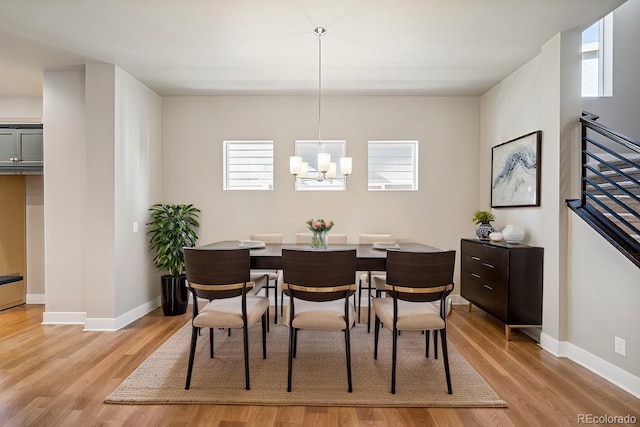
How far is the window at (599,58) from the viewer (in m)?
4.37

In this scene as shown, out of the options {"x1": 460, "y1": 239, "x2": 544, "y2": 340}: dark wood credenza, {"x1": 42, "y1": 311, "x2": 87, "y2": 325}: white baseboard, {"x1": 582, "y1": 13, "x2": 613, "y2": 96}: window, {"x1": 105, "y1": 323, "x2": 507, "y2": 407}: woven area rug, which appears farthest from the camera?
{"x1": 582, "y1": 13, "x2": 613, "y2": 96}: window

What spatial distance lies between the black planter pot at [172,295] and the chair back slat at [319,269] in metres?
2.34

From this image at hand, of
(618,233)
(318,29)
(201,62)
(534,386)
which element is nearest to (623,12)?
(618,233)

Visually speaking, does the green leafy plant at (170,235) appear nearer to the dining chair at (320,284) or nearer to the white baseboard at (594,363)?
the dining chair at (320,284)

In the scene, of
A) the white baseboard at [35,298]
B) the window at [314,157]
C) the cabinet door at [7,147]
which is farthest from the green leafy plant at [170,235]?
the white baseboard at [35,298]

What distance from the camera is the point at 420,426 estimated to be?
2.03 metres

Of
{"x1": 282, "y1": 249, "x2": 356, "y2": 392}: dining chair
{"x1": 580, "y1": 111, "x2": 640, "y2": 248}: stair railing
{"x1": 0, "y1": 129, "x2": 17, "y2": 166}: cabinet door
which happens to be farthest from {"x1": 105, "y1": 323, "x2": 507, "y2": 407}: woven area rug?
{"x1": 0, "y1": 129, "x2": 17, "y2": 166}: cabinet door

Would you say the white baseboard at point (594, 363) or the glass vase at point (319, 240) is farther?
the glass vase at point (319, 240)

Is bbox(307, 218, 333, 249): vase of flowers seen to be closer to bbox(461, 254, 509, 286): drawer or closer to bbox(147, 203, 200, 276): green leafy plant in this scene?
bbox(461, 254, 509, 286): drawer

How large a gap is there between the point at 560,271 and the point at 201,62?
13.1 ft

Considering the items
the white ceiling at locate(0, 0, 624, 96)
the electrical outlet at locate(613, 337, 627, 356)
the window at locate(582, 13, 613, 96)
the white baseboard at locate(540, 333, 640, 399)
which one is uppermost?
the window at locate(582, 13, 613, 96)

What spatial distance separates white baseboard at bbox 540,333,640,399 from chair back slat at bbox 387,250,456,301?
1.40 meters

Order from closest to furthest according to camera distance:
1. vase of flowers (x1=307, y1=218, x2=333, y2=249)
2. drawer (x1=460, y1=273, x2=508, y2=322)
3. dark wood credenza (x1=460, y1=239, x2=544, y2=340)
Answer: vase of flowers (x1=307, y1=218, x2=333, y2=249), dark wood credenza (x1=460, y1=239, x2=544, y2=340), drawer (x1=460, y1=273, x2=508, y2=322)

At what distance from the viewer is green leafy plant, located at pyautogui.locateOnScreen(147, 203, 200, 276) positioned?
423cm
